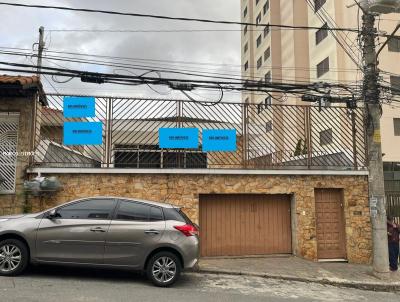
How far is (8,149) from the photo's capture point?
11500 mm

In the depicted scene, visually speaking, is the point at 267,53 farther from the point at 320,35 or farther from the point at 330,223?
the point at 330,223

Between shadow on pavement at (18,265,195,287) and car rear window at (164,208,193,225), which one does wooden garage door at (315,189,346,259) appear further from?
A: car rear window at (164,208,193,225)

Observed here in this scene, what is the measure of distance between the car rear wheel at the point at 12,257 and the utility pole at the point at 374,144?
811cm

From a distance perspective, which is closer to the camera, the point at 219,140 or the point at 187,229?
the point at 187,229

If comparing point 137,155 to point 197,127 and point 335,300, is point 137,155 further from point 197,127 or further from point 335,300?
point 335,300

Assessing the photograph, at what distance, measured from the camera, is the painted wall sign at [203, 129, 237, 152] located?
12438 mm

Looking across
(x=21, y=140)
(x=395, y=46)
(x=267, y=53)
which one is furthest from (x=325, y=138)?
(x=267, y=53)

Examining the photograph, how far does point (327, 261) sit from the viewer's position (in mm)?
12633

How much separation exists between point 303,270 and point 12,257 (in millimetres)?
6682

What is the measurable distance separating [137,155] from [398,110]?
72.4 ft

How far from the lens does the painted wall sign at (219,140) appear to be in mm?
12438

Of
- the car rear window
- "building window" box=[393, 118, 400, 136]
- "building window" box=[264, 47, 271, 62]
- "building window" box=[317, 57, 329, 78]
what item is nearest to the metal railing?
the car rear window

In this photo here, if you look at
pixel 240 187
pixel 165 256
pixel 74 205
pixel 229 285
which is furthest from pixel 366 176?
pixel 74 205

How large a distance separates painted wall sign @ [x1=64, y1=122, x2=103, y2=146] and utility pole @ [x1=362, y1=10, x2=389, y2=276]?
23.2ft
